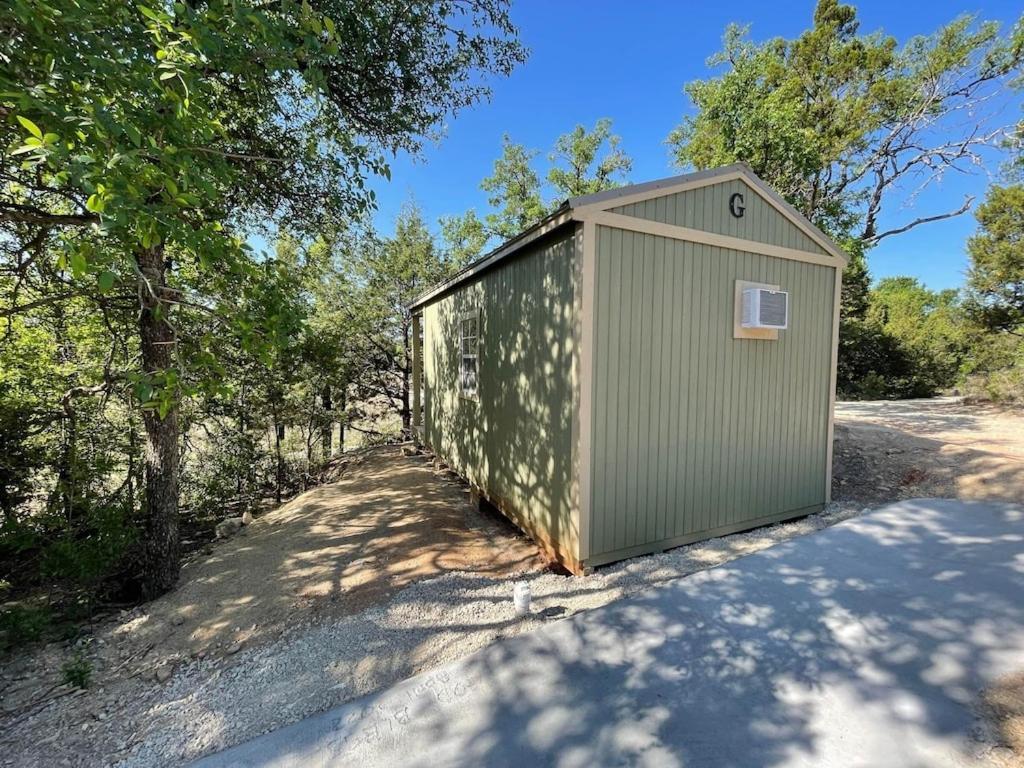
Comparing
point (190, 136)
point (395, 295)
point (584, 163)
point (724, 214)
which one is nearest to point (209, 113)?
point (190, 136)

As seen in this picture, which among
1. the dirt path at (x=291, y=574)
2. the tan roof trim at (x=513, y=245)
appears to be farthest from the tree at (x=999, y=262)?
the dirt path at (x=291, y=574)

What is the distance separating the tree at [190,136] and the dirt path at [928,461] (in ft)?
21.6

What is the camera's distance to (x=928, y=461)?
5.53 m

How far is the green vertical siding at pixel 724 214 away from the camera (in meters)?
3.41

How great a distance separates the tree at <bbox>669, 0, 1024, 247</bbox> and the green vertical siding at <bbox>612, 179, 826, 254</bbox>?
5776mm

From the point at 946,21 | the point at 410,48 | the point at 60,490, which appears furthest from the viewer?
the point at 946,21

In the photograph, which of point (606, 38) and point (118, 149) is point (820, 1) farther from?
point (118, 149)

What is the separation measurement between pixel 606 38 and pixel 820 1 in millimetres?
7423

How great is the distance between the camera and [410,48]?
4.39 meters

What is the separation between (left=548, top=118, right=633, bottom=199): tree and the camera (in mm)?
13672

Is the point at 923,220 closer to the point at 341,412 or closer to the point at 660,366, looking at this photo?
the point at 660,366

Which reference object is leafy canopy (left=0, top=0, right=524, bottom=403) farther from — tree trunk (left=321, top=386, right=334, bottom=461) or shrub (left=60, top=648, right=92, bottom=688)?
tree trunk (left=321, top=386, right=334, bottom=461)

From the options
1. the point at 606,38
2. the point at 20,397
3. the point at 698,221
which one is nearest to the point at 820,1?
the point at 606,38

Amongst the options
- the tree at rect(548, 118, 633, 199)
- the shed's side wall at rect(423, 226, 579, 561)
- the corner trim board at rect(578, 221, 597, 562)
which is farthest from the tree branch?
the corner trim board at rect(578, 221, 597, 562)
